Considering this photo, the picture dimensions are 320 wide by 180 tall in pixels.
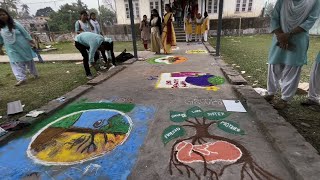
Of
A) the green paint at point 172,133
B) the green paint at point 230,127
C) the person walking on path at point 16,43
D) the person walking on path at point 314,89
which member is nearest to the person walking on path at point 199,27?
the person walking on path at point 16,43

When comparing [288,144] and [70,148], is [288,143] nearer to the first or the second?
[288,144]

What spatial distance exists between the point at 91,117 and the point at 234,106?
2.24 metres

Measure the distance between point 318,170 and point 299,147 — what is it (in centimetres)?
34

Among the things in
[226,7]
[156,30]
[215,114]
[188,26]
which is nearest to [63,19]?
[226,7]

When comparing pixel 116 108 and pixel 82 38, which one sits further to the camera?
pixel 82 38

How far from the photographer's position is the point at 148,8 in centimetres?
2152

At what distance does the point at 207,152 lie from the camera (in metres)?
2.27

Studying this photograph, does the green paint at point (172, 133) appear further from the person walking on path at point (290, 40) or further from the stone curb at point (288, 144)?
the person walking on path at point (290, 40)

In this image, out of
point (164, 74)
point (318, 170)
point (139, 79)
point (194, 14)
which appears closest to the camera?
point (318, 170)

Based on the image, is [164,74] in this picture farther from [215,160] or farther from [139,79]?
[215,160]

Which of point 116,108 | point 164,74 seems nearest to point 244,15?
point 164,74

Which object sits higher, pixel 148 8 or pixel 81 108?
pixel 148 8

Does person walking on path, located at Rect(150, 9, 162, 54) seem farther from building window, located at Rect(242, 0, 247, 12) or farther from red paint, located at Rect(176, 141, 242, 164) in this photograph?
building window, located at Rect(242, 0, 247, 12)

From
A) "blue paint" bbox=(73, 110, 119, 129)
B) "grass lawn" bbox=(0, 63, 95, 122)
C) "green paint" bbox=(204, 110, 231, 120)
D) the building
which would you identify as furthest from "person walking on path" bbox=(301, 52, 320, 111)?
the building
